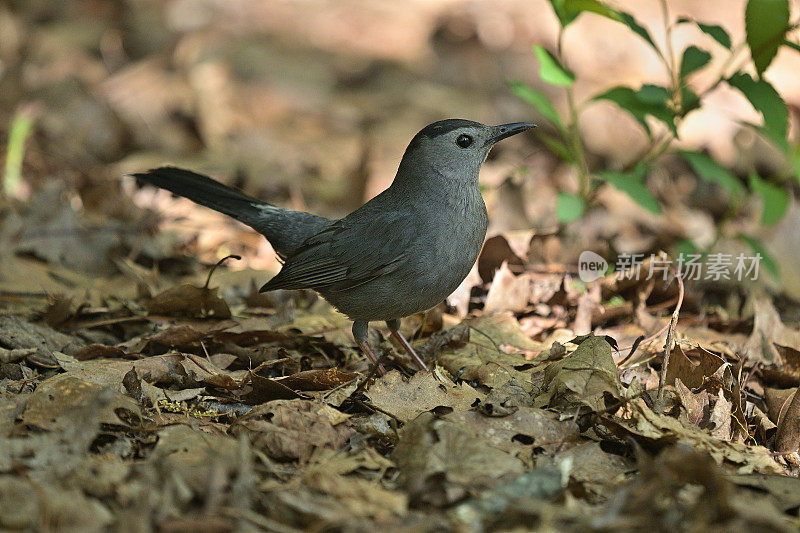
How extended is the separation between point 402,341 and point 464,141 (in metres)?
1.25

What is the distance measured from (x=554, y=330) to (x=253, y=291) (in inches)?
79.4

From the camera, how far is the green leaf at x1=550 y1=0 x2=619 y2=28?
4672mm

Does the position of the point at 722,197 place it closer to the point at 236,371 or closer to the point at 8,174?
the point at 236,371

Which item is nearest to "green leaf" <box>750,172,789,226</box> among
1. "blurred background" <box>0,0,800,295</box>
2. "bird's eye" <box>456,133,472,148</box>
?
"blurred background" <box>0,0,800,295</box>

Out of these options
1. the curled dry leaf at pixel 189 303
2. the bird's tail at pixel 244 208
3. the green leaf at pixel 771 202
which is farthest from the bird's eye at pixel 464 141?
the green leaf at pixel 771 202

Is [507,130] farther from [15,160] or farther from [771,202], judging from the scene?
[15,160]

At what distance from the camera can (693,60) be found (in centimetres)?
490

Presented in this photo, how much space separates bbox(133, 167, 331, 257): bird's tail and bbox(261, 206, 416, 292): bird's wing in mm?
355

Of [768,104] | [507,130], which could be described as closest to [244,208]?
[507,130]

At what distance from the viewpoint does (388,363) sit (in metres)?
4.44

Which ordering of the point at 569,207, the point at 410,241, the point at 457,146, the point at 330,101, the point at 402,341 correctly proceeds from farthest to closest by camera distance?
the point at 330,101 → the point at 569,207 → the point at 457,146 → the point at 402,341 → the point at 410,241

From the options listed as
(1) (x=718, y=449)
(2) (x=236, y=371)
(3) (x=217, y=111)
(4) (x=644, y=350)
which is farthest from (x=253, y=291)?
(3) (x=217, y=111)

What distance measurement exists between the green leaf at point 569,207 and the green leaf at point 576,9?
1.18m

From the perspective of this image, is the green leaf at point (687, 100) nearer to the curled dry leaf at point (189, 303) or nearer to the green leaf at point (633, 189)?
the green leaf at point (633, 189)
